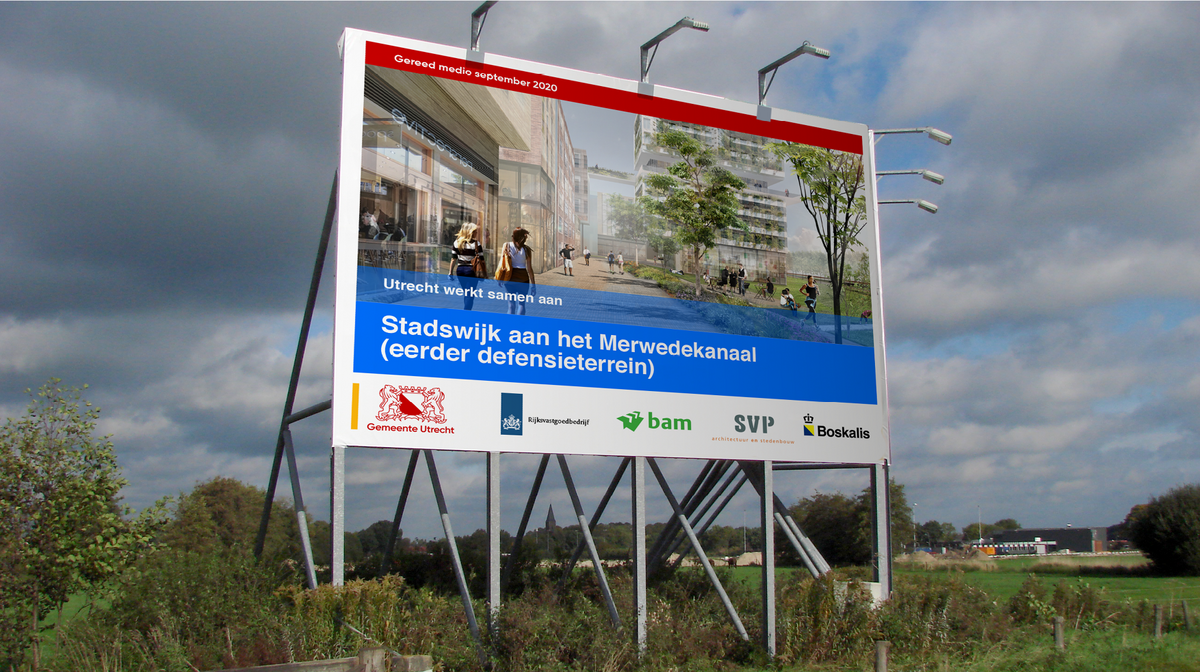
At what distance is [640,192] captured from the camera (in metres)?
15.3

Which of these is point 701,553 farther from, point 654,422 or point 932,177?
point 932,177

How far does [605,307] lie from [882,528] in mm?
6716

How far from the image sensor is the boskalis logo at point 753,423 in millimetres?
14664

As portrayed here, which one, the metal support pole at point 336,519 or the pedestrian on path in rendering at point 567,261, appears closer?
the metal support pole at point 336,519

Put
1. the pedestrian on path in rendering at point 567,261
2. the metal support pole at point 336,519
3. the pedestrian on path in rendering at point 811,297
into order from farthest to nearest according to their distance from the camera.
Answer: the pedestrian on path in rendering at point 811,297 < the pedestrian on path in rendering at point 567,261 < the metal support pole at point 336,519

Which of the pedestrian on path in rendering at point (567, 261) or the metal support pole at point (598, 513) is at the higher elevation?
the pedestrian on path in rendering at point (567, 261)

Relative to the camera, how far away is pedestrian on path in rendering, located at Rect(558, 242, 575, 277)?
1402 cm

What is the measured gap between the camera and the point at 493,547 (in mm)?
12172

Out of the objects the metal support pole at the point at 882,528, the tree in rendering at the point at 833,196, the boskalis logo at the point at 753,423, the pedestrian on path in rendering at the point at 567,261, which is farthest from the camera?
the tree in rendering at the point at 833,196

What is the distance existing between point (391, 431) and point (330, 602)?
→ 2.29 metres

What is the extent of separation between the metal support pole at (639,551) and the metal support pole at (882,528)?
15.7 ft

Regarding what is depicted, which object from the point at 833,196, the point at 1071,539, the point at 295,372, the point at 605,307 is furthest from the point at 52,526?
the point at 1071,539

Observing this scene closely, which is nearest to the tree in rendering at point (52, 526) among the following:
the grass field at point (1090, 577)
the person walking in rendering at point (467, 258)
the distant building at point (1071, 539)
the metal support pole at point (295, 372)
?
the metal support pole at point (295, 372)

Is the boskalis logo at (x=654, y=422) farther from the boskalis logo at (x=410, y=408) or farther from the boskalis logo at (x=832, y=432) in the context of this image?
the boskalis logo at (x=410, y=408)
